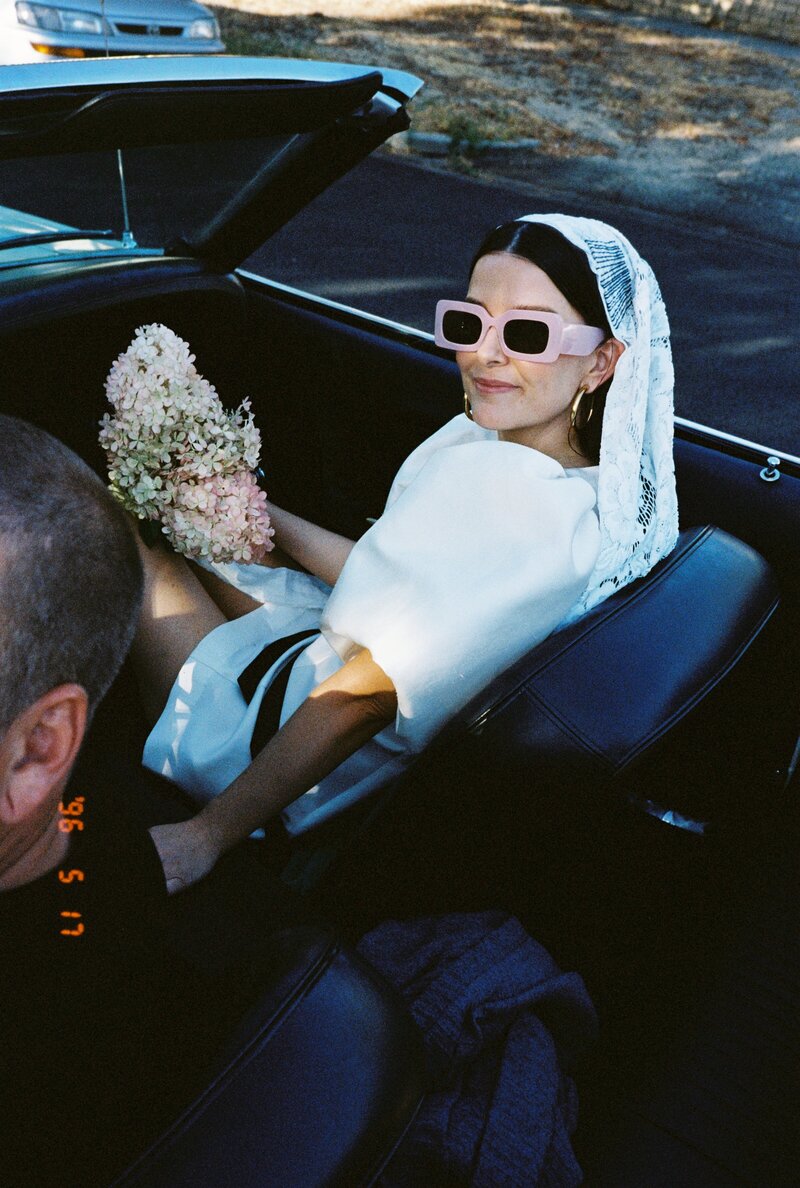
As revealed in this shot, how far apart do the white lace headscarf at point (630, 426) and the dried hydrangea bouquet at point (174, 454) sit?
75 centimetres

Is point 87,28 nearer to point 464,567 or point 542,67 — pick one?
point 464,567

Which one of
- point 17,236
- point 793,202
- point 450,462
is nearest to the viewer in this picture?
point 450,462

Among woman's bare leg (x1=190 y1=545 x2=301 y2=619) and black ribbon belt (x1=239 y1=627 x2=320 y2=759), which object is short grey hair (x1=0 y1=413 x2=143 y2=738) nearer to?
black ribbon belt (x1=239 y1=627 x2=320 y2=759)

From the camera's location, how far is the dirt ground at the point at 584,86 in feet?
28.0

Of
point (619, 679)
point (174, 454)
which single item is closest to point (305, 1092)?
point (619, 679)

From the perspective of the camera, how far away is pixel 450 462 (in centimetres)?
170

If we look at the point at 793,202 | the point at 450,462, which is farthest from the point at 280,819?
the point at 793,202

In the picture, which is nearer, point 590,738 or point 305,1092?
point 305,1092

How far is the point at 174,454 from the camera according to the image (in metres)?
2.03

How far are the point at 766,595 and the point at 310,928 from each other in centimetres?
94

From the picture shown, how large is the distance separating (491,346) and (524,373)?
0.26 ft

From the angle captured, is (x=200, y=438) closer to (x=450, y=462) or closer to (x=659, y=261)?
(x=450, y=462)
